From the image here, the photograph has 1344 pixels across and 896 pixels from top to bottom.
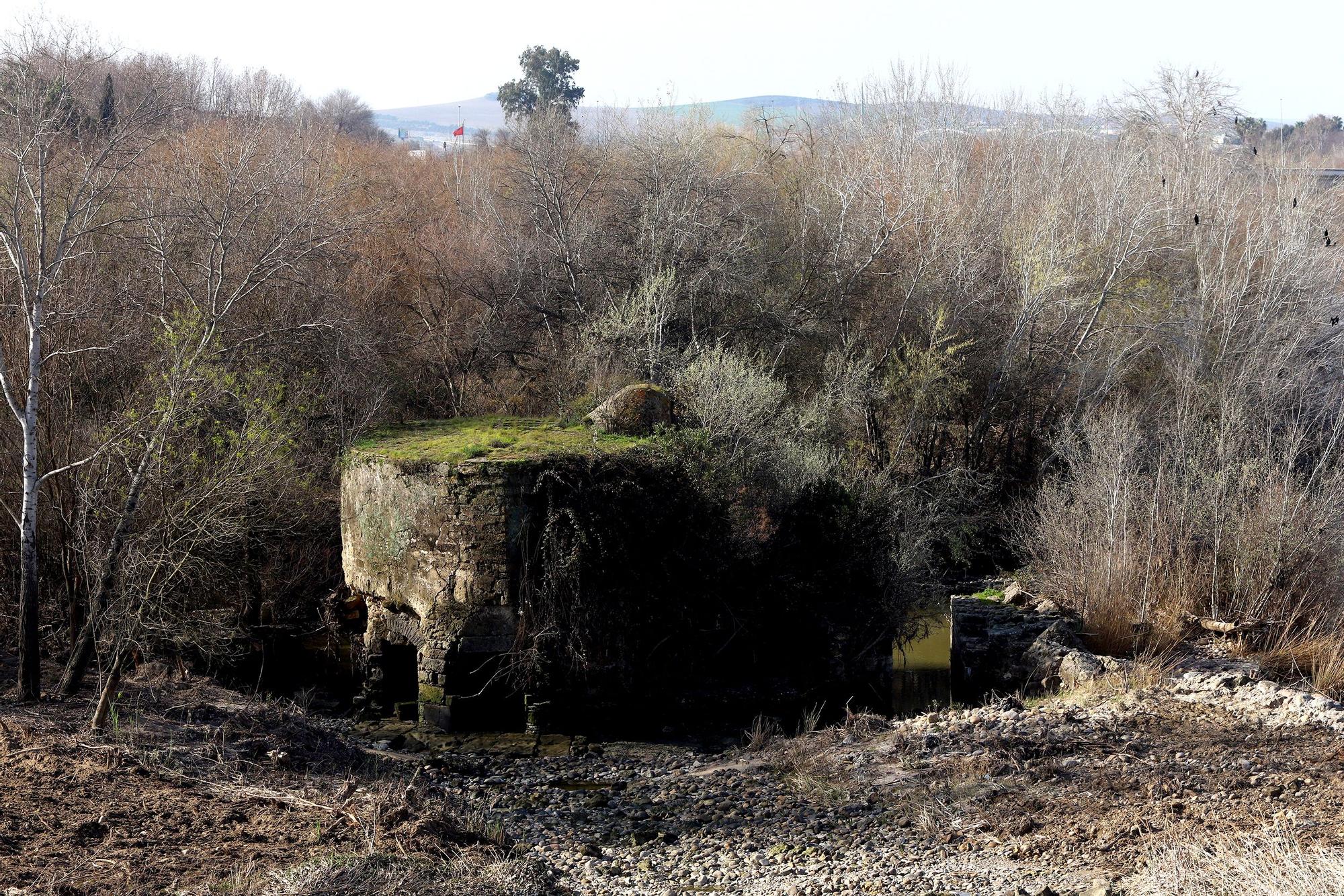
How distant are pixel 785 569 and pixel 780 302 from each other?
6.23 metres

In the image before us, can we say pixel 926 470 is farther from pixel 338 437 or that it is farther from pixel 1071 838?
pixel 1071 838

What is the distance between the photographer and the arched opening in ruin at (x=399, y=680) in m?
13.2

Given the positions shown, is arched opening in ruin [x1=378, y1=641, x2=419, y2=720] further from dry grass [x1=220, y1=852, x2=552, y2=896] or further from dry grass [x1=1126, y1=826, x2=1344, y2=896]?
dry grass [x1=1126, y1=826, x2=1344, y2=896]

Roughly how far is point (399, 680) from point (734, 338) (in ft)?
27.3

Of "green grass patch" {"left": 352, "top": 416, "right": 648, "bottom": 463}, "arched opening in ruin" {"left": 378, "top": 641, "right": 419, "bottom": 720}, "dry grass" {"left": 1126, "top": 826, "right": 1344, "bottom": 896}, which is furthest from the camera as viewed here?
"arched opening in ruin" {"left": 378, "top": 641, "right": 419, "bottom": 720}

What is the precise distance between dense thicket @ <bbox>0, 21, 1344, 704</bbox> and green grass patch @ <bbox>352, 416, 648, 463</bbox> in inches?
47.6

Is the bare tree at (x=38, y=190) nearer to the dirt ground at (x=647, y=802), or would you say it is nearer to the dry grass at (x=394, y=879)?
the dirt ground at (x=647, y=802)

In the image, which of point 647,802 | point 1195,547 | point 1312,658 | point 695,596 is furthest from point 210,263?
point 1312,658

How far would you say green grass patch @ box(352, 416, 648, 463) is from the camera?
41.9 ft

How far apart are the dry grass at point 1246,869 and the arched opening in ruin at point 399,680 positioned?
8.23 meters

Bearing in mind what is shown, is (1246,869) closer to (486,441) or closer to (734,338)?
(486,441)

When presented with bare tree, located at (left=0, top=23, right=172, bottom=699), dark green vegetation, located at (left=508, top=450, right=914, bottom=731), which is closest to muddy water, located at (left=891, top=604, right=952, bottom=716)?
dark green vegetation, located at (left=508, top=450, right=914, bottom=731)

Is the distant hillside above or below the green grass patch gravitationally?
above

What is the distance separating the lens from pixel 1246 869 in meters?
6.93
